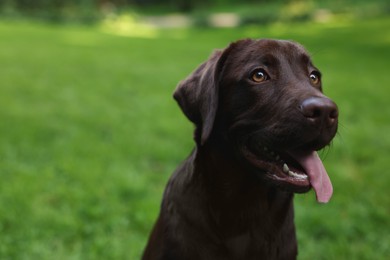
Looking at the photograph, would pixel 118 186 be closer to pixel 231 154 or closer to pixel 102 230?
pixel 102 230

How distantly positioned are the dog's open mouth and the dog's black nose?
25cm

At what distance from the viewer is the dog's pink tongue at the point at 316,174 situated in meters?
2.16

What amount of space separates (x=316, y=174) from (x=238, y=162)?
1.28 ft

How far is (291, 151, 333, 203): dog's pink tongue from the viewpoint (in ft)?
7.09

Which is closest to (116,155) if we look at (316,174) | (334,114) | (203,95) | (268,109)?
(203,95)

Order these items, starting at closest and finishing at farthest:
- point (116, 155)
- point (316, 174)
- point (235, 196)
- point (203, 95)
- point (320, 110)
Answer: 1. point (320, 110)
2. point (316, 174)
3. point (203, 95)
4. point (235, 196)
5. point (116, 155)

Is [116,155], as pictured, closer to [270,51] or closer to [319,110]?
[270,51]

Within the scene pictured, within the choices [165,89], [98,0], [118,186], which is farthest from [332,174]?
[98,0]

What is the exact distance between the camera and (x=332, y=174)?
500 centimetres

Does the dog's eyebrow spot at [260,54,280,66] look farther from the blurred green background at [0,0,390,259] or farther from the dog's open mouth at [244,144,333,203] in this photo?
the blurred green background at [0,0,390,259]

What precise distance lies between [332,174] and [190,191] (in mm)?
2877

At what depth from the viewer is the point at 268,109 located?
224 cm

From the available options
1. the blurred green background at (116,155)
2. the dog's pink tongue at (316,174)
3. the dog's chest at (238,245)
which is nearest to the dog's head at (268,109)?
the dog's pink tongue at (316,174)

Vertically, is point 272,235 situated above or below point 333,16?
above
